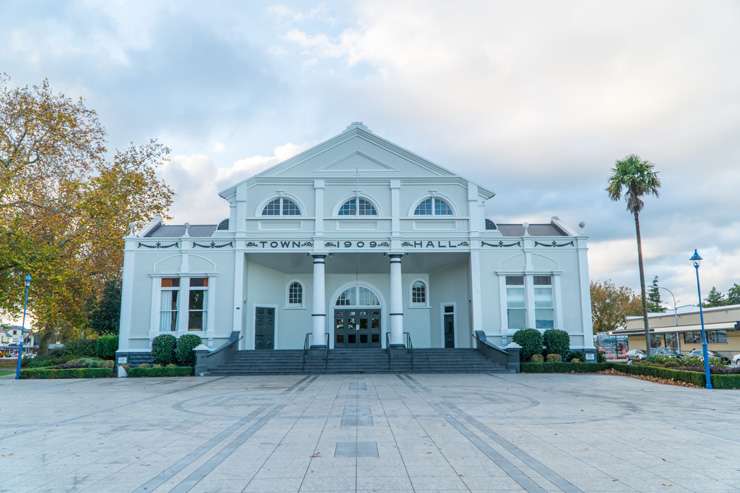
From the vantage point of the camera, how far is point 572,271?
86.0 feet

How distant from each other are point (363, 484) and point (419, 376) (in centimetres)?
1561

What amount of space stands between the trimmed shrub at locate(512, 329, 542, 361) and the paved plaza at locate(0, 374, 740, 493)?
820 centimetres

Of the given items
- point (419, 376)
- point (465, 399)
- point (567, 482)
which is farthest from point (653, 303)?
point (567, 482)

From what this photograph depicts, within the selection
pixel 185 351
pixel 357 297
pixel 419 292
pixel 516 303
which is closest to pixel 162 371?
pixel 185 351

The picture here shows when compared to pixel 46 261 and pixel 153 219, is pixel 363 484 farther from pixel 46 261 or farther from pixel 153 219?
pixel 153 219

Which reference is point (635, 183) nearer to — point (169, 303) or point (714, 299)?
point (169, 303)

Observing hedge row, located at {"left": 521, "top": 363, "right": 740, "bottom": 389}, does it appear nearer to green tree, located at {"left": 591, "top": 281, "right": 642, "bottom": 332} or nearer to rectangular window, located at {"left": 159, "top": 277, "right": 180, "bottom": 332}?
rectangular window, located at {"left": 159, "top": 277, "right": 180, "bottom": 332}

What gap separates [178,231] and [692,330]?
49.1 meters

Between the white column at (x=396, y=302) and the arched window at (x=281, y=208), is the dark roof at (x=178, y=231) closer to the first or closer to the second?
the arched window at (x=281, y=208)

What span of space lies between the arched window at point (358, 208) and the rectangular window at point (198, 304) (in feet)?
24.4

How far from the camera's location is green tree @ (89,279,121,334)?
35250 mm

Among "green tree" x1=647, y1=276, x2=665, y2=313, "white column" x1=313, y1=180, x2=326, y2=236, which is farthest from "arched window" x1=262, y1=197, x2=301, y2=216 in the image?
"green tree" x1=647, y1=276, x2=665, y2=313

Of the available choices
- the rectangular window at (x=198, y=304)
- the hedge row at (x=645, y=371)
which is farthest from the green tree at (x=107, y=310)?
the hedge row at (x=645, y=371)

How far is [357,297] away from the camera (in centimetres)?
2998
